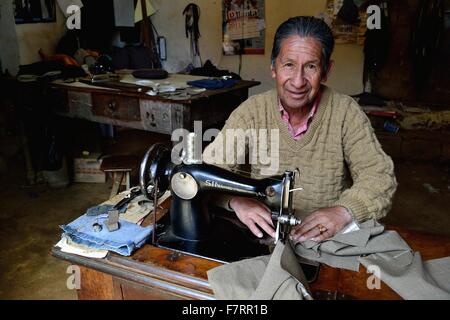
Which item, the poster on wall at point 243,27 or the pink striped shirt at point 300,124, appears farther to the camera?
the poster on wall at point 243,27

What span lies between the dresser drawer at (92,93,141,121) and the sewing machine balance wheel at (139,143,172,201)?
175 cm

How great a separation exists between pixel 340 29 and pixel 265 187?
457 cm

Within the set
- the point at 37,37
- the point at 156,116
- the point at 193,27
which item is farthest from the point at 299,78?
the point at 193,27

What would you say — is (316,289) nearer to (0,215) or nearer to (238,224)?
(238,224)

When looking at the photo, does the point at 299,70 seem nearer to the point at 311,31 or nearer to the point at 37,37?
the point at 311,31

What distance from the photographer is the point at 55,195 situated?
390 cm

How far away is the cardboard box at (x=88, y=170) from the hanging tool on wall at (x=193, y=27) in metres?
2.83

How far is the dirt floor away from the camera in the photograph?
265 centimetres

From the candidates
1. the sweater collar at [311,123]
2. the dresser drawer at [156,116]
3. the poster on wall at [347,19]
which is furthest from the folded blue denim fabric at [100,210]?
the poster on wall at [347,19]

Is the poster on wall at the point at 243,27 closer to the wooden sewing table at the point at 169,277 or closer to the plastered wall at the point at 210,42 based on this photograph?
the plastered wall at the point at 210,42

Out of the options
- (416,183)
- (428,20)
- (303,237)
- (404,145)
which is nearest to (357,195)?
(303,237)

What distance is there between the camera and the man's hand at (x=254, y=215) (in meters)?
1.39

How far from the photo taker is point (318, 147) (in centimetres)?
175

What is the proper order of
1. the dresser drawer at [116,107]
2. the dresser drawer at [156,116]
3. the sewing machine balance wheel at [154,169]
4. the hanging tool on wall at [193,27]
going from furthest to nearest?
the hanging tool on wall at [193,27], the dresser drawer at [116,107], the dresser drawer at [156,116], the sewing machine balance wheel at [154,169]
